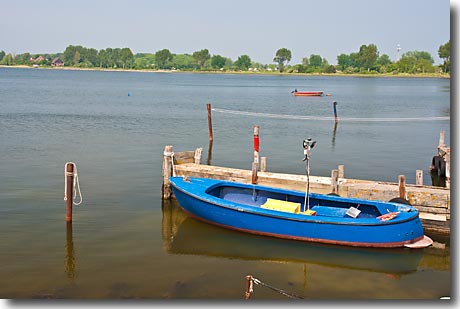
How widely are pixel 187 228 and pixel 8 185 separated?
325 inches

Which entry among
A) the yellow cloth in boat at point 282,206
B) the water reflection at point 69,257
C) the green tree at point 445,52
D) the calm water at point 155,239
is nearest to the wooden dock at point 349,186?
the calm water at point 155,239

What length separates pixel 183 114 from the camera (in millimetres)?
51281

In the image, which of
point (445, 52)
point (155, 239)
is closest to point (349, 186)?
point (155, 239)

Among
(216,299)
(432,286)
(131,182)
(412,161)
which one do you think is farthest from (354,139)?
(216,299)

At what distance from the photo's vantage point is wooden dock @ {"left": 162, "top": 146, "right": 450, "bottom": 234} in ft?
51.9

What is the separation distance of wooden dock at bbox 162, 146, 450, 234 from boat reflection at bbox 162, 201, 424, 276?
1.79 metres

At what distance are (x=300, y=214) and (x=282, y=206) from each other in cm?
92

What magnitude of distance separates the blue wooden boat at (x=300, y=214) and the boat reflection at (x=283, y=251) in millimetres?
198

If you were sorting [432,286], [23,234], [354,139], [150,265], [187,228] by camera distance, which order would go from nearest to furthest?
1. [432,286]
2. [150,265]
3. [23,234]
4. [187,228]
5. [354,139]

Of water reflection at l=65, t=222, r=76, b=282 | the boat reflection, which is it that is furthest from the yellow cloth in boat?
→ water reflection at l=65, t=222, r=76, b=282

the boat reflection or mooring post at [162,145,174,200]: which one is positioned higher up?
mooring post at [162,145,174,200]

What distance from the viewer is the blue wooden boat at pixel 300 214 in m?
14.4

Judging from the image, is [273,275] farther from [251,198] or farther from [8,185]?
[8,185]

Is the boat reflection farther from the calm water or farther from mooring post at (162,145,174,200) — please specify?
mooring post at (162,145,174,200)
